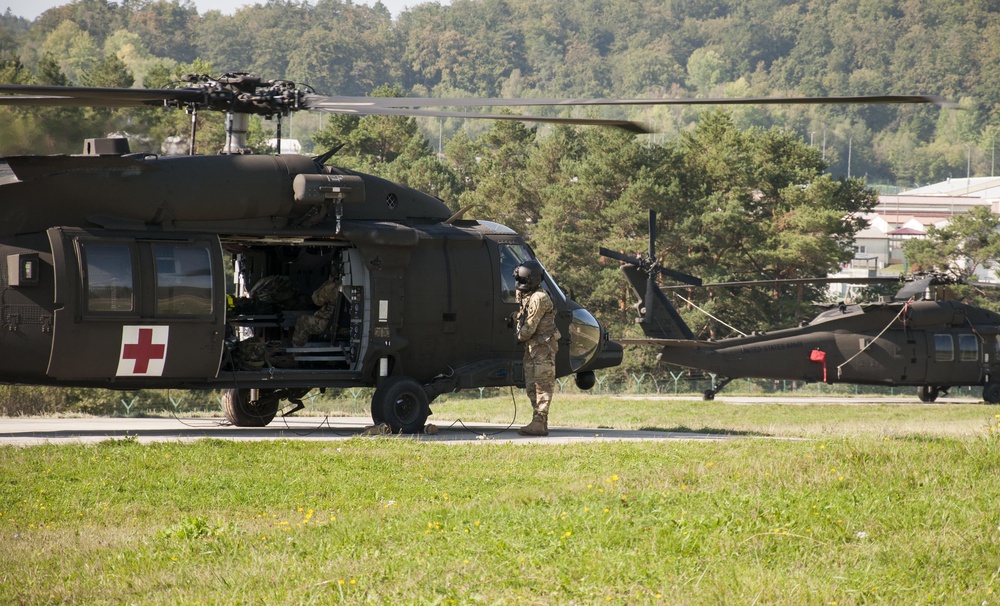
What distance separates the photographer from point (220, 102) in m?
14.6

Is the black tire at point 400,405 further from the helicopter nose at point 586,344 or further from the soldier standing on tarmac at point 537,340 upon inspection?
the helicopter nose at point 586,344

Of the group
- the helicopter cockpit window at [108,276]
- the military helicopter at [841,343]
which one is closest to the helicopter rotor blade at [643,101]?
the helicopter cockpit window at [108,276]

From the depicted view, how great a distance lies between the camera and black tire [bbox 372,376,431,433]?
16.2 m

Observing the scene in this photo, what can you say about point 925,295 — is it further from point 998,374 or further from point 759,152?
point 759,152

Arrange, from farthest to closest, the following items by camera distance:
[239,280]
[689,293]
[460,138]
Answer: [460,138] → [689,293] → [239,280]

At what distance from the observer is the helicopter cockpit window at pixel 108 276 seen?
14391mm

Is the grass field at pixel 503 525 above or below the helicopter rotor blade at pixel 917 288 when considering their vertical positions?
below

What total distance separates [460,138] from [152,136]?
52308 millimetres

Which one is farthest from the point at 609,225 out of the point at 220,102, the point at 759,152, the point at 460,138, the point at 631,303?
the point at 220,102

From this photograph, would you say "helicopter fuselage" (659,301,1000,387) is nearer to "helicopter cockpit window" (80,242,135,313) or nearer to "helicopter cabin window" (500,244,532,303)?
"helicopter cabin window" (500,244,532,303)

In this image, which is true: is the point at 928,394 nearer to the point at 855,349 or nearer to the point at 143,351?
the point at 855,349

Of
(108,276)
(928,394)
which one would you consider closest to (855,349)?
(928,394)

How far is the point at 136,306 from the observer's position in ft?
48.1

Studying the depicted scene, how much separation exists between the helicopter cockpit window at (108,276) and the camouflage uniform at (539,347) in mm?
5223
